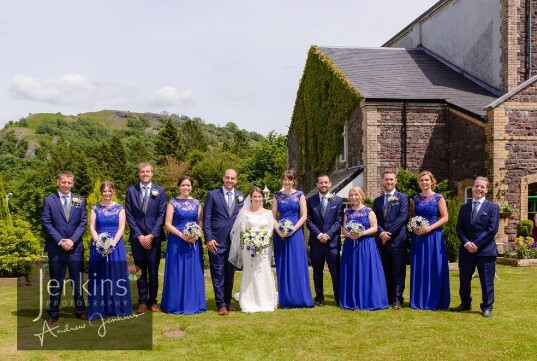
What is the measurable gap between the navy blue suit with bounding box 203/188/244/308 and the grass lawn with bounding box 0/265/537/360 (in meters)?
0.48

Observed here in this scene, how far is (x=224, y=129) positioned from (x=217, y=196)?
6485 inches

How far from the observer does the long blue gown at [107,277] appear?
8.16m

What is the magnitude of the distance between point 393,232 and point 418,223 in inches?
17.3

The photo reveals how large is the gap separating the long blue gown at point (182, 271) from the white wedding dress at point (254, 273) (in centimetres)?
68

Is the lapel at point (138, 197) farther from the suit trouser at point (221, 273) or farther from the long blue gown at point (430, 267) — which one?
the long blue gown at point (430, 267)

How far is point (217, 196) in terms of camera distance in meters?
8.59

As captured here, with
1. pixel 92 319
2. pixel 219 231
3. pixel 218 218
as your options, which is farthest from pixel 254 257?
pixel 92 319

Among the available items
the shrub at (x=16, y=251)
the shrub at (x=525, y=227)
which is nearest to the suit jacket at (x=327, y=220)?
the shrub at (x=16, y=251)

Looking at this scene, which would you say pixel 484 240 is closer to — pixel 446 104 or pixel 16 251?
pixel 16 251

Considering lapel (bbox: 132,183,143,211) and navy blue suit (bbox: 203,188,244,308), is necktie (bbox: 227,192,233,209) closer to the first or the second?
navy blue suit (bbox: 203,188,244,308)

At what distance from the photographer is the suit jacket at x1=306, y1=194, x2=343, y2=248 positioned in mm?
8977

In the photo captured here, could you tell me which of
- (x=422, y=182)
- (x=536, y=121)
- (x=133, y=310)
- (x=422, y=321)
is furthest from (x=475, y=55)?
(x=133, y=310)

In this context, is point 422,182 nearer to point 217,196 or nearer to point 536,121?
point 217,196

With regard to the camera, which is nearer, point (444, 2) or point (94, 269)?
point (94, 269)
